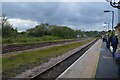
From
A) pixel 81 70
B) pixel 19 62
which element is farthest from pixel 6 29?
pixel 81 70

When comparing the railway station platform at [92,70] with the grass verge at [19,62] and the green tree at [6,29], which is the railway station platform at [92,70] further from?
the green tree at [6,29]

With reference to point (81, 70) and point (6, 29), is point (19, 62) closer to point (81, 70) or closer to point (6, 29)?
point (81, 70)

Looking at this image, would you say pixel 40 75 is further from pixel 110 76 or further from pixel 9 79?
pixel 110 76

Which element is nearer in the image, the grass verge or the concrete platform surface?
the concrete platform surface

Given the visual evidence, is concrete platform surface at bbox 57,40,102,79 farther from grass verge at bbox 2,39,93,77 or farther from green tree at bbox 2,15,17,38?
green tree at bbox 2,15,17,38

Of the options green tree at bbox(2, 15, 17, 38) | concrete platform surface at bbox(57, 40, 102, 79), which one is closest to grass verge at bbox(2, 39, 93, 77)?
concrete platform surface at bbox(57, 40, 102, 79)

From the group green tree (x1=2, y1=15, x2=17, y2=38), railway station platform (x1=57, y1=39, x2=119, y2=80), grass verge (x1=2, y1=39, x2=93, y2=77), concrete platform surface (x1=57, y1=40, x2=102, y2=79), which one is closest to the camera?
railway station platform (x1=57, y1=39, x2=119, y2=80)

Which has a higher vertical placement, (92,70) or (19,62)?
(92,70)

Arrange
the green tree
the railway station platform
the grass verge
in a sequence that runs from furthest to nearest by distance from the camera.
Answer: the green tree
the grass verge
the railway station platform

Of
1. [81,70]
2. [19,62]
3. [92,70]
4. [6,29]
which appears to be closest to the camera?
[92,70]

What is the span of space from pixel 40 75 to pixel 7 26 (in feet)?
213

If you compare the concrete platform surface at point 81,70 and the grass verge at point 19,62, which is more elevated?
the concrete platform surface at point 81,70

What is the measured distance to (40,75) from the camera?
14.3 m

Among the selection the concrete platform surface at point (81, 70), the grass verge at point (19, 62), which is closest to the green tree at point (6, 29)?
the grass verge at point (19, 62)
